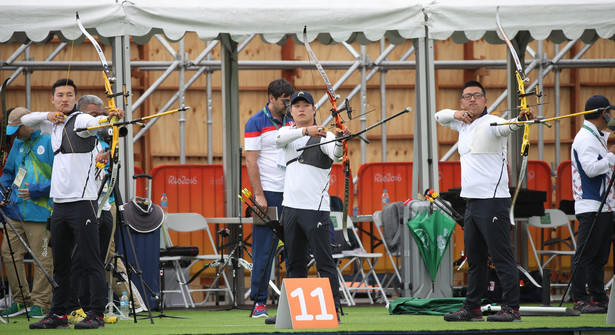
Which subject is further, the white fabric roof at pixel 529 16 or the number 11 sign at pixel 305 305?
the white fabric roof at pixel 529 16

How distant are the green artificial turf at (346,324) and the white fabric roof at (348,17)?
240 cm

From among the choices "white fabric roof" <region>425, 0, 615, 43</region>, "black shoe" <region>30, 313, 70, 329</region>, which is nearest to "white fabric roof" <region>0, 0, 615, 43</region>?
"white fabric roof" <region>425, 0, 615, 43</region>

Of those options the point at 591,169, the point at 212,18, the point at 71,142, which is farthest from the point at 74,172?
the point at 591,169

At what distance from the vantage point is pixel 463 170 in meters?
6.29

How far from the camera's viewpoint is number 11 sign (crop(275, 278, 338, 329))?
17.9 ft

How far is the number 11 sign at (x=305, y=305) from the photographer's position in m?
5.45

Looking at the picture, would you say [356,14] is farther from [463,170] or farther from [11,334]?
[11,334]

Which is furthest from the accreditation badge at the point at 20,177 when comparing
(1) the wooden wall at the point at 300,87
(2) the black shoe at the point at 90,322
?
(1) the wooden wall at the point at 300,87

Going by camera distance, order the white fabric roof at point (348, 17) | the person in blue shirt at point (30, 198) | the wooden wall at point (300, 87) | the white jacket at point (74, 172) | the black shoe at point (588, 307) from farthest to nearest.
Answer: the wooden wall at point (300, 87) → the white fabric roof at point (348, 17) → the person in blue shirt at point (30, 198) → the black shoe at point (588, 307) → the white jacket at point (74, 172)

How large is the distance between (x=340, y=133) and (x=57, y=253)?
6.54 feet

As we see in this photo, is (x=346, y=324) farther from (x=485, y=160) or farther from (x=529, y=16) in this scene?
(x=529, y=16)

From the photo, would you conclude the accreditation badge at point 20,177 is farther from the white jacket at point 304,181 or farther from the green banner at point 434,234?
the green banner at point 434,234

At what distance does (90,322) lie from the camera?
5.95 metres

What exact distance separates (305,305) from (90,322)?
146 cm
